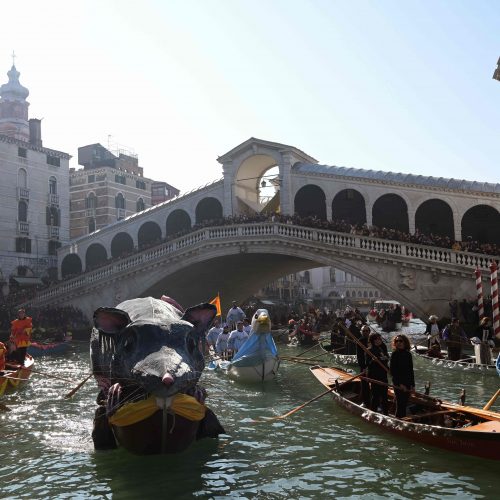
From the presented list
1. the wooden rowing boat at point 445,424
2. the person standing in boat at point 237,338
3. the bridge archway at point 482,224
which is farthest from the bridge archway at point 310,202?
the wooden rowing boat at point 445,424

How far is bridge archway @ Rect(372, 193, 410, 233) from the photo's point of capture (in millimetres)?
29734

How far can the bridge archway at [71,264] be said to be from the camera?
40.0m

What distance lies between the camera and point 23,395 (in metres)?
13.7

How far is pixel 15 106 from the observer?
5378cm

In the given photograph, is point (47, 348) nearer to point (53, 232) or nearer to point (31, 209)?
point (31, 209)

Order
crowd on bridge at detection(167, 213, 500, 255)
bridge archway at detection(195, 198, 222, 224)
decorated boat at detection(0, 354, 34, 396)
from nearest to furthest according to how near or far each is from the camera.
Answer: decorated boat at detection(0, 354, 34, 396)
crowd on bridge at detection(167, 213, 500, 255)
bridge archway at detection(195, 198, 222, 224)

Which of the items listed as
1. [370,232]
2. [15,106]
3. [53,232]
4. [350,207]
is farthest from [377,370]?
[15,106]

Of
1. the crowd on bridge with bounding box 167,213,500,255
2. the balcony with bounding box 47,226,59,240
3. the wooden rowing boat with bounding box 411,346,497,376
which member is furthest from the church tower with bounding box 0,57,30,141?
the wooden rowing boat with bounding box 411,346,497,376

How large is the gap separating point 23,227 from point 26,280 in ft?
12.6

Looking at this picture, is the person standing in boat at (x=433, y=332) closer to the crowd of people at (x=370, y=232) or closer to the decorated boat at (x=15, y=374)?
the crowd of people at (x=370, y=232)

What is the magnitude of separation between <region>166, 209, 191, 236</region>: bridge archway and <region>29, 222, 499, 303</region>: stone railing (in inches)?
214

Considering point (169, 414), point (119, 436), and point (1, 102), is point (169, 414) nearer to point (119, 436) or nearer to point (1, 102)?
point (119, 436)

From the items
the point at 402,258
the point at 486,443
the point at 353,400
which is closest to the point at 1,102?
the point at 402,258

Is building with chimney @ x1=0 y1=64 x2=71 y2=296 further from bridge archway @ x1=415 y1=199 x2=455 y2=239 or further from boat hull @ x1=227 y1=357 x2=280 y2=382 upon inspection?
boat hull @ x1=227 y1=357 x2=280 y2=382
